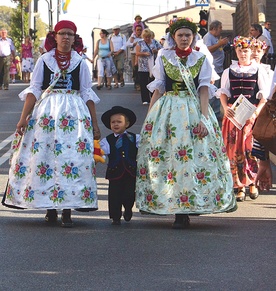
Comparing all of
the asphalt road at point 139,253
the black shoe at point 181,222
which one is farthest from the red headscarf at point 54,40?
the black shoe at point 181,222

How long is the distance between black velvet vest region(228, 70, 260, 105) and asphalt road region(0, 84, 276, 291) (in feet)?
4.37

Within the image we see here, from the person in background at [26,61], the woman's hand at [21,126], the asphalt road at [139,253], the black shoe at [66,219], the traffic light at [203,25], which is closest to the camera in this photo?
the asphalt road at [139,253]

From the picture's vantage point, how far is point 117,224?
10375 millimetres

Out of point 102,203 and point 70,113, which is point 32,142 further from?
point 102,203

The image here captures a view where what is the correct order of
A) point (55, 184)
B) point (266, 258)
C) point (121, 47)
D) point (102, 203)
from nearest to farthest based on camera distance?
point (266, 258) → point (55, 184) → point (102, 203) → point (121, 47)

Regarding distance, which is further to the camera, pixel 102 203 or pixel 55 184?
pixel 102 203

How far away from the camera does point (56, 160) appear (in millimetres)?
10219

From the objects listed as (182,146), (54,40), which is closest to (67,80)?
(54,40)

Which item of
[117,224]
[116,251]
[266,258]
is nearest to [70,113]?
[117,224]

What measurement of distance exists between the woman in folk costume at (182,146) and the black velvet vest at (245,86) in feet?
7.29

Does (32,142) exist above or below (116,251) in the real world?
above

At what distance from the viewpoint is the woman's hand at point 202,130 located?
10.2m

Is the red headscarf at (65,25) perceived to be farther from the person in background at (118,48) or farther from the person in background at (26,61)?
the person in background at (26,61)

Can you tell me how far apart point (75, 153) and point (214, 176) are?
1.22m
